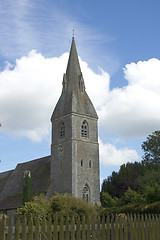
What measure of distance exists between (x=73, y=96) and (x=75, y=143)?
6.76 metres

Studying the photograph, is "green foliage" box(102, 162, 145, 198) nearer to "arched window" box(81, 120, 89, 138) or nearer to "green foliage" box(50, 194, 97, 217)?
"arched window" box(81, 120, 89, 138)

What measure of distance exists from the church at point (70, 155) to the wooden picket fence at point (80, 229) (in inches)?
1165

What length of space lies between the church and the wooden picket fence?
29.6m

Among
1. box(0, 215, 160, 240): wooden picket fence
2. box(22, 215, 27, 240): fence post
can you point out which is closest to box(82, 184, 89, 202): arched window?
box(0, 215, 160, 240): wooden picket fence

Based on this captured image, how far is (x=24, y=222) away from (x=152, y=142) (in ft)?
145

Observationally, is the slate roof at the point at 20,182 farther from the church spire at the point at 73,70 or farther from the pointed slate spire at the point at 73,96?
the church spire at the point at 73,70

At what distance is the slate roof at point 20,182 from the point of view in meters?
39.8

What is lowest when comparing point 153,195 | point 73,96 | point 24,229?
point 24,229

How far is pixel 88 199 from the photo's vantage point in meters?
38.1

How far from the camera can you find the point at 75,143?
38.7m

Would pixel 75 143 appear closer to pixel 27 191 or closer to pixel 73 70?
pixel 27 191

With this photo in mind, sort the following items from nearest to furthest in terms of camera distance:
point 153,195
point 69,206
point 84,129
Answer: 1. point 153,195
2. point 69,206
3. point 84,129

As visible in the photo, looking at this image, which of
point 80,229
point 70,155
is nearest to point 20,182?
point 70,155

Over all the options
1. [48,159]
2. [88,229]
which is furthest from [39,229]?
[48,159]
